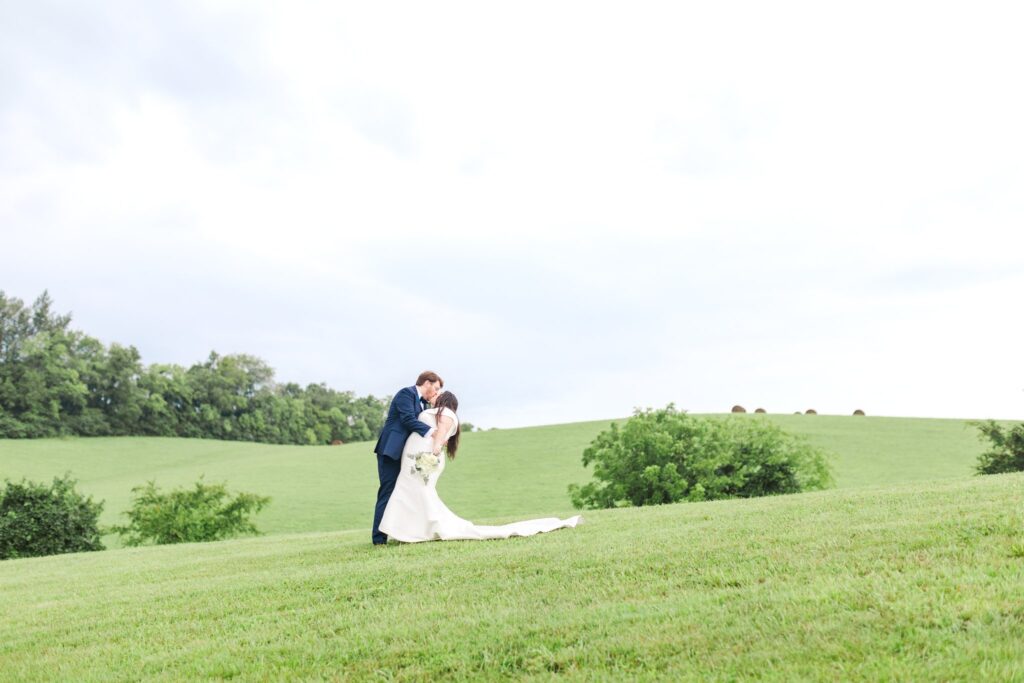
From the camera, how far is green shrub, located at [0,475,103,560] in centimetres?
2670

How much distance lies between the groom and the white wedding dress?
112 millimetres

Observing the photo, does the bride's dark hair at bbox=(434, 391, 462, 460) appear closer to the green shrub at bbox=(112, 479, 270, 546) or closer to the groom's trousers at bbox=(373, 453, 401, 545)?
the groom's trousers at bbox=(373, 453, 401, 545)

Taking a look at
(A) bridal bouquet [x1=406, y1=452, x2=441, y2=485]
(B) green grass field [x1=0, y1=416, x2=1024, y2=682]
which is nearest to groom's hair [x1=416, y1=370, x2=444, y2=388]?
(A) bridal bouquet [x1=406, y1=452, x2=441, y2=485]

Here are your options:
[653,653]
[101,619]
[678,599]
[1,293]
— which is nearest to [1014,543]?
[678,599]

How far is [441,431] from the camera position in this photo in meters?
12.6

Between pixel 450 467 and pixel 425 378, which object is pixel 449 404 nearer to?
pixel 425 378

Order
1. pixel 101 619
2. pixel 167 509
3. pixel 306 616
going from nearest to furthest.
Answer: pixel 306 616 → pixel 101 619 → pixel 167 509

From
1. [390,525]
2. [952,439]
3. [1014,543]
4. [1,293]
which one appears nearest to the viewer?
[1014,543]

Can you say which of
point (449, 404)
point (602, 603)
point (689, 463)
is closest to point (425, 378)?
point (449, 404)

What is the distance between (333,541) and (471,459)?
40.8 meters

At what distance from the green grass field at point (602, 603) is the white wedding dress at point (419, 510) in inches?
17.8

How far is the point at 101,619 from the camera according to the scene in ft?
32.0

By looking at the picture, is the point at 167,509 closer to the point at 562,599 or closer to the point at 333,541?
the point at 333,541

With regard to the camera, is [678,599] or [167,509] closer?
[678,599]
